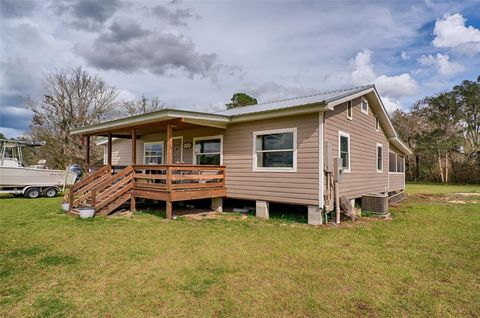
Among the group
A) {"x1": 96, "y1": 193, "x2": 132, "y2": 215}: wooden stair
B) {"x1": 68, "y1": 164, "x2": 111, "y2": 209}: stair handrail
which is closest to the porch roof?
{"x1": 68, "y1": 164, "x2": 111, "y2": 209}: stair handrail

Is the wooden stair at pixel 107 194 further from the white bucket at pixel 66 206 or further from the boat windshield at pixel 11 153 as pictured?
the boat windshield at pixel 11 153

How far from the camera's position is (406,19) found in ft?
31.0

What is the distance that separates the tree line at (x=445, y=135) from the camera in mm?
26781

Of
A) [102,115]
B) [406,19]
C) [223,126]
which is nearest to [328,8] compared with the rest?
[406,19]

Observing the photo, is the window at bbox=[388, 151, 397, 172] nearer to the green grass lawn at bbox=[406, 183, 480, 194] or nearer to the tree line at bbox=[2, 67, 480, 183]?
the green grass lawn at bbox=[406, 183, 480, 194]

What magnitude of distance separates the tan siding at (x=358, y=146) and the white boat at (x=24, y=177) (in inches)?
499

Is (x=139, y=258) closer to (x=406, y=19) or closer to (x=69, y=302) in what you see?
(x=69, y=302)

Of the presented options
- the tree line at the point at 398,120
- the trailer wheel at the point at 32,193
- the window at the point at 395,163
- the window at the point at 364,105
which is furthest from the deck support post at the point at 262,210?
the tree line at the point at 398,120

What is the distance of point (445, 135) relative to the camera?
27562 mm

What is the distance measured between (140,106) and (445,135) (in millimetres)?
30603

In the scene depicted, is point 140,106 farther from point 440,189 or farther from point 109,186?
point 440,189

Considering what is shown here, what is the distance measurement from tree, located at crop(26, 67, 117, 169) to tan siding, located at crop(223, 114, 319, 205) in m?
18.4

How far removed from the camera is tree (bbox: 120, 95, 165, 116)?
28350 millimetres

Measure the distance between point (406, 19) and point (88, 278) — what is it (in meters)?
11.4
